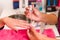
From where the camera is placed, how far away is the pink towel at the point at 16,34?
3.05ft

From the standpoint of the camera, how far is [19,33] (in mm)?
984

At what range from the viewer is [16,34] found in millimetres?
968

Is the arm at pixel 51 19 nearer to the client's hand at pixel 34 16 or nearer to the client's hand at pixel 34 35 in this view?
the client's hand at pixel 34 16

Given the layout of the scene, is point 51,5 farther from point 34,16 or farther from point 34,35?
point 34,35

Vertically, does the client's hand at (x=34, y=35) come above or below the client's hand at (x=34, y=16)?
below

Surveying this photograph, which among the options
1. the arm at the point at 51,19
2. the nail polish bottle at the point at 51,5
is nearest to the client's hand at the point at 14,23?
the arm at the point at 51,19

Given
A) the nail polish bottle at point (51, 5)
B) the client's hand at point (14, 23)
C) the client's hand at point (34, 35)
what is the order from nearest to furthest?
1. the client's hand at point (34, 35)
2. the client's hand at point (14, 23)
3. the nail polish bottle at point (51, 5)

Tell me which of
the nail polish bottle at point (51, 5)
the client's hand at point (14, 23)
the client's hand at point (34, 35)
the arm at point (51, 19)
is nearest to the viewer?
the client's hand at point (34, 35)

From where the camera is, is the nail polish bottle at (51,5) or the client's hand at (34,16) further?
the nail polish bottle at (51,5)

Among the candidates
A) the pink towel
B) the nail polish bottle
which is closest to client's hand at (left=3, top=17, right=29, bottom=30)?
the pink towel

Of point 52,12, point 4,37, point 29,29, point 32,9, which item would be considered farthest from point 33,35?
point 52,12

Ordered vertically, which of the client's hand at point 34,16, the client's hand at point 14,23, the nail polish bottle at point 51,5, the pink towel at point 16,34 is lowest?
the pink towel at point 16,34

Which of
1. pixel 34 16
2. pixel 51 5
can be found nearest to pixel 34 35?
pixel 34 16

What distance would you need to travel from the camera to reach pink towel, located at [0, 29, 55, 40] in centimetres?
93
